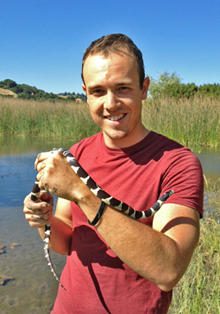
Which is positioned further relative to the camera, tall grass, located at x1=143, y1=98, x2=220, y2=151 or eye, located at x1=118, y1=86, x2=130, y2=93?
tall grass, located at x1=143, y1=98, x2=220, y2=151

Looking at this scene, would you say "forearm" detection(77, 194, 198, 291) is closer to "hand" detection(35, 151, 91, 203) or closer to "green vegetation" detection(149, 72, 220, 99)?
"hand" detection(35, 151, 91, 203)

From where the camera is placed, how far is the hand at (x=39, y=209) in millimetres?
2105

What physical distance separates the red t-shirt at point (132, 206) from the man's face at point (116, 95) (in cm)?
10

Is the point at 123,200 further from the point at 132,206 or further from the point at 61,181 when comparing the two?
the point at 61,181

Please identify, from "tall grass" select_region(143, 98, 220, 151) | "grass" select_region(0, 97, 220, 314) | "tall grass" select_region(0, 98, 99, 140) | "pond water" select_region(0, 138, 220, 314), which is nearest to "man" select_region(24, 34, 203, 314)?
"grass" select_region(0, 97, 220, 314)

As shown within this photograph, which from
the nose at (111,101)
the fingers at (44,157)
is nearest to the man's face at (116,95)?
the nose at (111,101)

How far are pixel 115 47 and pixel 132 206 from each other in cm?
102

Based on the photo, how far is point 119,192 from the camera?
2021 mm

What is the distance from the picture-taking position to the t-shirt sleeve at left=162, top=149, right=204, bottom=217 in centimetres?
183

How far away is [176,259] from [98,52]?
4.47 feet

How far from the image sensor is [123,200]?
1996mm

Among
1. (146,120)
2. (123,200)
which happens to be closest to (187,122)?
(146,120)

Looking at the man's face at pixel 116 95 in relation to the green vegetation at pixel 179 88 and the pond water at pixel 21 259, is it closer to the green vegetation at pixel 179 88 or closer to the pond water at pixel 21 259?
the pond water at pixel 21 259

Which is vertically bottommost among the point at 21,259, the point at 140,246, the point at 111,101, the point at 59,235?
the point at 21,259
